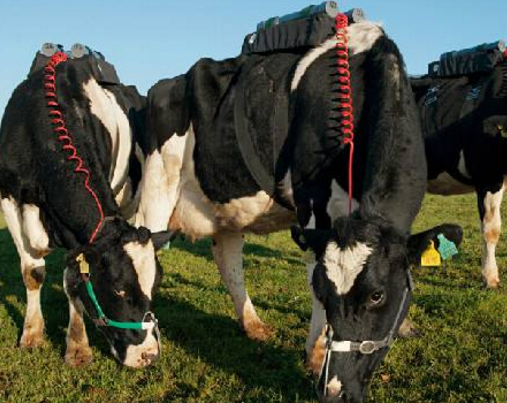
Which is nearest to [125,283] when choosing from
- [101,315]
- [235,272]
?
[101,315]

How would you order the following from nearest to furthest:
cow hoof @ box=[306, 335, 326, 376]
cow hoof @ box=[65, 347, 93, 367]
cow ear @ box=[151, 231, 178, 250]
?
1. cow hoof @ box=[306, 335, 326, 376]
2. cow ear @ box=[151, 231, 178, 250]
3. cow hoof @ box=[65, 347, 93, 367]

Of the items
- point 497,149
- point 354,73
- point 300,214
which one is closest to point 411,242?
point 300,214

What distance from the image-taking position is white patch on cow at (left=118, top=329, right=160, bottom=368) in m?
4.96

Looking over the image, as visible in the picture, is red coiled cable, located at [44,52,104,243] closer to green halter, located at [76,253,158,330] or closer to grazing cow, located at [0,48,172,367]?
grazing cow, located at [0,48,172,367]

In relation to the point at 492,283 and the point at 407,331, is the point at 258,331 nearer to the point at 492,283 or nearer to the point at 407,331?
the point at 407,331

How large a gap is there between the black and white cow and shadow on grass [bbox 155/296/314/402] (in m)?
3.78

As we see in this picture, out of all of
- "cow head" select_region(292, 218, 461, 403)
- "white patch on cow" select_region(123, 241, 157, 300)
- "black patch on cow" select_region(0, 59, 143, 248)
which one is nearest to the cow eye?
"cow head" select_region(292, 218, 461, 403)

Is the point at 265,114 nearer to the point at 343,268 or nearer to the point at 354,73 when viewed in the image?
the point at 354,73

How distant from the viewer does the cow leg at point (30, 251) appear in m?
6.25

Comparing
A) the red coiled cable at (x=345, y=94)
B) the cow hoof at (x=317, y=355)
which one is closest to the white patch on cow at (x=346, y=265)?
the red coiled cable at (x=345, y=94)

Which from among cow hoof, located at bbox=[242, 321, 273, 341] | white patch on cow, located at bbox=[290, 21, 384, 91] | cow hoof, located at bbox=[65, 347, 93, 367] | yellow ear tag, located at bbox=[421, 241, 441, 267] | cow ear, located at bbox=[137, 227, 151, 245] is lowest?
cow hoof, located at bbox=[242, 321, 273, 341]

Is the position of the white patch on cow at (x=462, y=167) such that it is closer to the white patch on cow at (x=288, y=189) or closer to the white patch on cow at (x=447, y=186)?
the white patch on cow at (x=447, y=186)

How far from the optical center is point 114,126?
697 cm

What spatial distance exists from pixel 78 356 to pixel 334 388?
2.92 metres
